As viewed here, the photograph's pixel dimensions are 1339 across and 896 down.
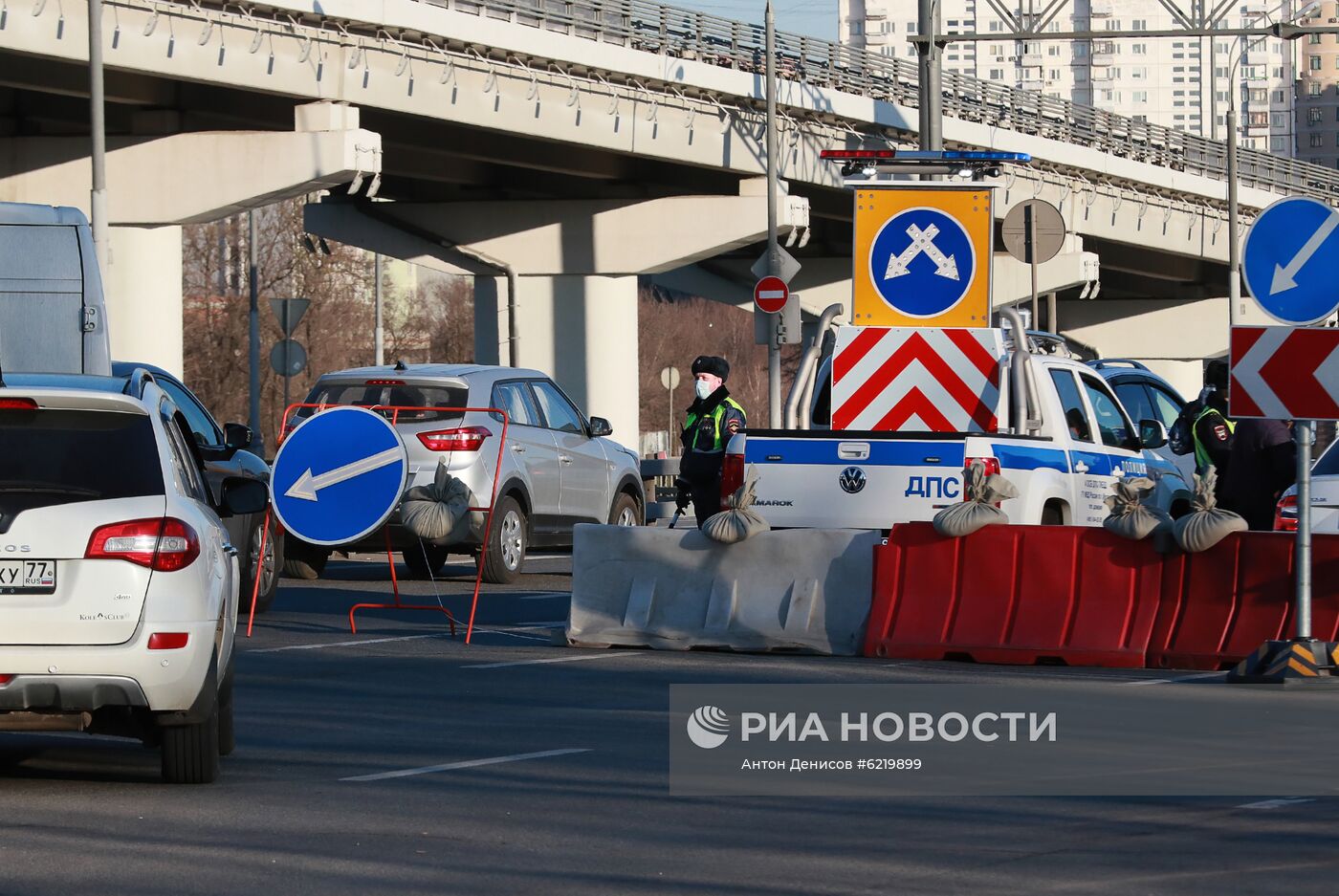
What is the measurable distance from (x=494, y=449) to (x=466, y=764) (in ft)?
31.7

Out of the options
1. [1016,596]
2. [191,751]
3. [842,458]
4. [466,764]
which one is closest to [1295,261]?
[1016,596]

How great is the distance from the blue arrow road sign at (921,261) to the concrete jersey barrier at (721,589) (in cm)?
271

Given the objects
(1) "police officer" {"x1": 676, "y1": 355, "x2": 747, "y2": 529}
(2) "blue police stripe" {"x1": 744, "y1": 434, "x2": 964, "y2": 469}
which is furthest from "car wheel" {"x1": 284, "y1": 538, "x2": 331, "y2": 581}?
(2) "blue police stripe" {"x1": 744, "y1": 434, "x2": 964, "y2": 469}

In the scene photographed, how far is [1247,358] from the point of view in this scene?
41.1 ft

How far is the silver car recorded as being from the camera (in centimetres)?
1875

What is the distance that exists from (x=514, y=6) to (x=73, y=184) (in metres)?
7.33

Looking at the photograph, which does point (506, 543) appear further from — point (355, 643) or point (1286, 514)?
point (1286, 514)

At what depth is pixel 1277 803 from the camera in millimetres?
8219

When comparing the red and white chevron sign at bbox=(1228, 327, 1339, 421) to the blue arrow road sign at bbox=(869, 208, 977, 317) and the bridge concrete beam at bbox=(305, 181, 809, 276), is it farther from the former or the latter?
the bridge concrete beam at bbox=(305, 181, 809, 276)

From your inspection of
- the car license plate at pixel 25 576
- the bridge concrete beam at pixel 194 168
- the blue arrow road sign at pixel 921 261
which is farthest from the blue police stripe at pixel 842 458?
the bridge concrete beam at pixel 194 168

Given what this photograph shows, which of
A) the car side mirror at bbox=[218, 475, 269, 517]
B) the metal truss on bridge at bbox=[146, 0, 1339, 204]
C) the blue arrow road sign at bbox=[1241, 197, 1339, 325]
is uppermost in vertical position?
the metal truss on bridge at bbox=[146, 0, 1339, 204]

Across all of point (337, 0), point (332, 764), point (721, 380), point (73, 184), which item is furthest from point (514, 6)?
point (332, 764)

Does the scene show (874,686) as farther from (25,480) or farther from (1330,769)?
(25,480)

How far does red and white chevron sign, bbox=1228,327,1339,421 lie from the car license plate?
659 cm
